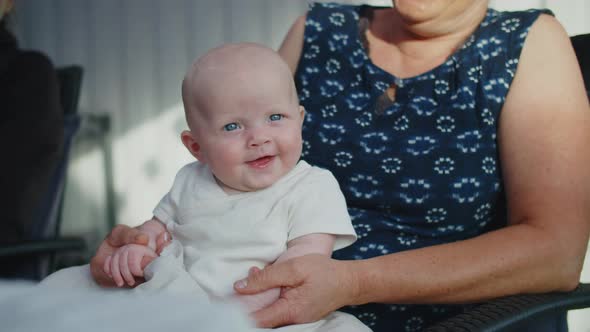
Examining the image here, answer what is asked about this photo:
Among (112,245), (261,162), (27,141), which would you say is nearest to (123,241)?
(112,245)

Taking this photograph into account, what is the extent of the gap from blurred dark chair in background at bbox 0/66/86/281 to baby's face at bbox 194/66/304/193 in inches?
39.7

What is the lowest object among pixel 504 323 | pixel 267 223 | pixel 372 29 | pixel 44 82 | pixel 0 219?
pixel 0 219

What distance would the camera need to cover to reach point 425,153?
145cm

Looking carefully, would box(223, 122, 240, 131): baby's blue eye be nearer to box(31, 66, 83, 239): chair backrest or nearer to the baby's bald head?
the baby's bald head

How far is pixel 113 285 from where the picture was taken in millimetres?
1303

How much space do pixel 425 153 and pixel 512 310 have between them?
44cm

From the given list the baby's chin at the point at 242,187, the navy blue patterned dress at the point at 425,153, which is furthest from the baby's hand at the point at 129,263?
the navy blue patterned dress at the point at 425,153

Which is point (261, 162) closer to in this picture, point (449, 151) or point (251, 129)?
point (251, 129)

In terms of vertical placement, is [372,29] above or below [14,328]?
above

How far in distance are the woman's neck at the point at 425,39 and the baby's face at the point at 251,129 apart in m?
0.49

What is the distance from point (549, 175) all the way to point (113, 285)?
882 mm

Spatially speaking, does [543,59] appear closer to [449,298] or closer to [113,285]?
[449,298]

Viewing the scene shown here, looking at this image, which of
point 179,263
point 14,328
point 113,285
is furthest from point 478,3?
point 14,328

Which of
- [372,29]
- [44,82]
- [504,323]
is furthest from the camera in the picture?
[44,82]
